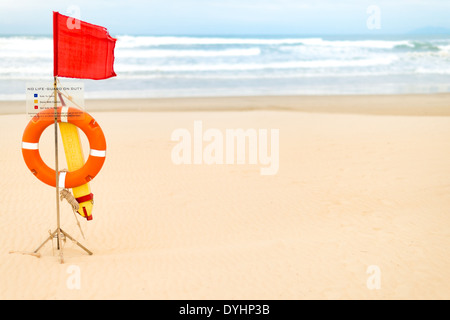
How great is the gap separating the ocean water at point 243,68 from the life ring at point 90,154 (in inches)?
486

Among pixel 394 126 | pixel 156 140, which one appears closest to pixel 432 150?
pixel 394 126

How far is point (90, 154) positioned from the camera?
465cm

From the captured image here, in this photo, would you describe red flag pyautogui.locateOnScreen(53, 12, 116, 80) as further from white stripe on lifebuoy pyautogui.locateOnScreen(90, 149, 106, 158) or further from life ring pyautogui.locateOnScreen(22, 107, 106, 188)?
white stripe on lifebuoy pyautogui.locateOnScreen(90, 149, 106, 158)

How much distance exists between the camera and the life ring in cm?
456

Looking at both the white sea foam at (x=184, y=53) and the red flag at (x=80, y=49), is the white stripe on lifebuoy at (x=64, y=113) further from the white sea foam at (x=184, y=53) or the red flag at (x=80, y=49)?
the white sea foam at (x=184, y=53)

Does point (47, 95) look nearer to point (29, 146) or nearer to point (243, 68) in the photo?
point (29, 146)

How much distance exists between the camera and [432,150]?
9039 mm

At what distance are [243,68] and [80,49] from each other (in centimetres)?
2212

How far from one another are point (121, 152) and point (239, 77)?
1444 cm

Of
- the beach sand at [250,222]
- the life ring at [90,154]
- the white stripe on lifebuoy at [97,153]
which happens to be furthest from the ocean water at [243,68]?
the white stripe on lifebuoy at [97,153]

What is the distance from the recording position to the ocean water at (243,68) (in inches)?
755

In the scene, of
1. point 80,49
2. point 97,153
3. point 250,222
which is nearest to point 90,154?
point 97,153

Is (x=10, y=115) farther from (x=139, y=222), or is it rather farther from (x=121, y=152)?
(x=139, y=222)

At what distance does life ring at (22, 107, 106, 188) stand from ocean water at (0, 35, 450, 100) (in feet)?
40.5
